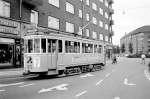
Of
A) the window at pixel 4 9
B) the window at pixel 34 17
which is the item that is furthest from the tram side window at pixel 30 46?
the window at pixel 34 17

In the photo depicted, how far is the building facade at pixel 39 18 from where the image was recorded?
2308cm

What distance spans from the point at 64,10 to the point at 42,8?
6722 mm

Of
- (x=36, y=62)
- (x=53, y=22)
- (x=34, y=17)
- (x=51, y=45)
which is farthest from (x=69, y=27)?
(x=36, y=62)

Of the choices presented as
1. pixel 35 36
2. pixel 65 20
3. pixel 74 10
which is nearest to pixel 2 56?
pixel 35 36

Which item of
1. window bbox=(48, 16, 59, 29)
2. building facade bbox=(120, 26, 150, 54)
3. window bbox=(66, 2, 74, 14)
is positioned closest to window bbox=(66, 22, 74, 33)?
window bbox=(66, 2, 74, 14)

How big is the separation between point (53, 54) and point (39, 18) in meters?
13.8

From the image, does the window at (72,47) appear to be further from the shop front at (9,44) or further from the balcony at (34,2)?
the balcony at (34,2)

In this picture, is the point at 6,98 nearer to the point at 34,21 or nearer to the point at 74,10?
the point at 34,21

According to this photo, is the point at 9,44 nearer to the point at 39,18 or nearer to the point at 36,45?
the point at 39,18

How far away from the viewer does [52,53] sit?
15.5m

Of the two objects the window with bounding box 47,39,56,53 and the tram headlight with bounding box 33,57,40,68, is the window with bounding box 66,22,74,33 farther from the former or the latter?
the tram headlight with bounding box 33,57,40,68

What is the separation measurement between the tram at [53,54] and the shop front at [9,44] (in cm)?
762

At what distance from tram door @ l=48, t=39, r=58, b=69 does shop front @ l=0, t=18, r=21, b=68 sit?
851 cm

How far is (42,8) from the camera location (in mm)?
29094
